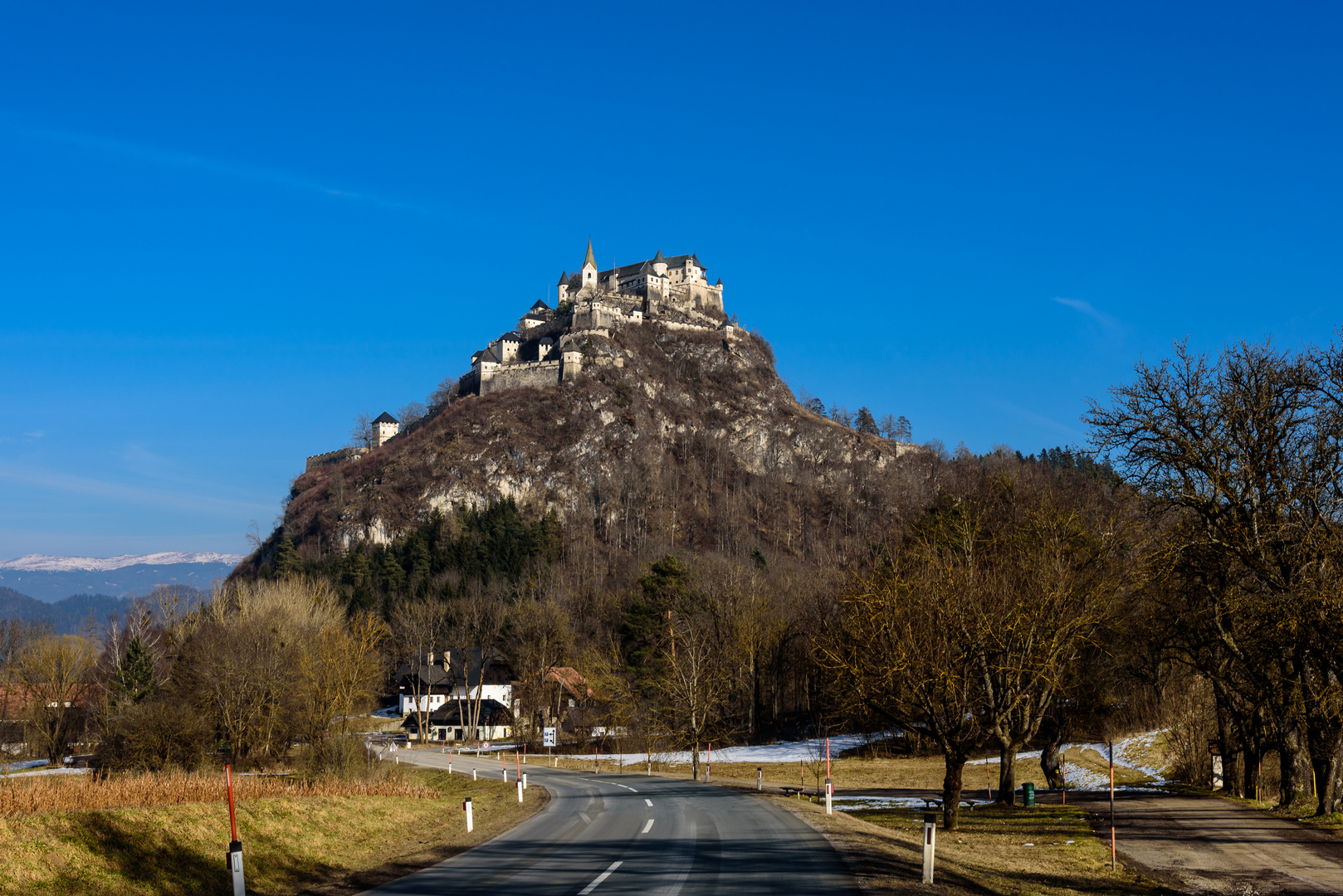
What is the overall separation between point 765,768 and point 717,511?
118461 millimetres

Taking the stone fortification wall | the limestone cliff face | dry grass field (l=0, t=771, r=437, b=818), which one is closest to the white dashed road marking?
dry grass field (l=0, t=771, r=437, b=818)

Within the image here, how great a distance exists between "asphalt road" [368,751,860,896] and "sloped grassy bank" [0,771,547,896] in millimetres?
1348

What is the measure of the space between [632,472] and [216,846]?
15171cm

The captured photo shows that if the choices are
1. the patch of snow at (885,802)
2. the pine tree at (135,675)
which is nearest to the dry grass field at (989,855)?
the patch of snow at (885,802)

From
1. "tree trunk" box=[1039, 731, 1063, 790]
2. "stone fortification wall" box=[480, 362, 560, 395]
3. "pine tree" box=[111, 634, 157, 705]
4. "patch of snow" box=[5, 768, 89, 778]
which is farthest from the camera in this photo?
"stone fortification wall" box=[480, 362, 560, 395]

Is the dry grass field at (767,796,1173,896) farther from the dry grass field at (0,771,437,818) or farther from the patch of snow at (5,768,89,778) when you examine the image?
the patch of snow at (5,768,89,778)

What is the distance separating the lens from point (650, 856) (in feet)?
60.5

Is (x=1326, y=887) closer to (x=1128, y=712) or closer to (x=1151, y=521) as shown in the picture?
(x=1151, y=521)

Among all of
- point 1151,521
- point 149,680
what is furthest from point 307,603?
point 1151,521

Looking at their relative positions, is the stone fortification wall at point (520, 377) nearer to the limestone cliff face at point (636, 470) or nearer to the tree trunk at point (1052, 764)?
the limestone cliff face at point (636, 470)

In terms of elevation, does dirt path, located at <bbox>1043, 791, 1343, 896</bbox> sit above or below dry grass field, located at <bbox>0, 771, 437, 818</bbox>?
A: below

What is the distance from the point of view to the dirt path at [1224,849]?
17.3 meters

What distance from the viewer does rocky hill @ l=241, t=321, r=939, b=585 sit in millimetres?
158625

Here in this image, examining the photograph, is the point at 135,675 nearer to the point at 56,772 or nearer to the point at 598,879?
the point at 56,772
